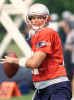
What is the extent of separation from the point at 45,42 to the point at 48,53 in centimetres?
12

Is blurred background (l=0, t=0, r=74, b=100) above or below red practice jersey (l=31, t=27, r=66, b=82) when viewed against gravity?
below

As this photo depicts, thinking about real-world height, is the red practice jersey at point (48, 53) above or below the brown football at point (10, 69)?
above

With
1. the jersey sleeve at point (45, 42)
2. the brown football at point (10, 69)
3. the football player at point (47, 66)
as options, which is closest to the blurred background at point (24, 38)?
the brown football at point (10, 69)

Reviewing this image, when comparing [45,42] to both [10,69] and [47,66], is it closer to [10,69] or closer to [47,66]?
[47,66]

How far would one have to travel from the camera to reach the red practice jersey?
4836 millimetres

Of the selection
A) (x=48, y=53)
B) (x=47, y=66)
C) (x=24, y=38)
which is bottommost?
(x=24, y=38)

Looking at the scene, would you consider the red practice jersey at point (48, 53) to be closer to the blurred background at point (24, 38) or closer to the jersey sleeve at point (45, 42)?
→ the jersey sleeve at point (45, 42)

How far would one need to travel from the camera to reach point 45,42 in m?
4.82

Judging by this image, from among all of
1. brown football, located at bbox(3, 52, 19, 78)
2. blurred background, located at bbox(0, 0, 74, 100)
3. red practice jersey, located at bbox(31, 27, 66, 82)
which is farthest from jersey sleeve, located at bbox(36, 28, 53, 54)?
blurred background, located at bbox(0, 0, 74, 100)

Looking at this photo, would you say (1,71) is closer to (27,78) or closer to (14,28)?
(27,78)

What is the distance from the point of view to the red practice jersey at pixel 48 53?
15.9 ft

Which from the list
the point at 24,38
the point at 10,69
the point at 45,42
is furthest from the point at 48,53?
the point at 24,38

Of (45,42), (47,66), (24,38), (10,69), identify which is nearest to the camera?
(45,42)

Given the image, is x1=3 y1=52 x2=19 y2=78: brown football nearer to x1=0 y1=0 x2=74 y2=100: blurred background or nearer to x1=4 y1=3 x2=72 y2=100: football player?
x1=0 y1=0 x2=74 y2=100: blurred background
